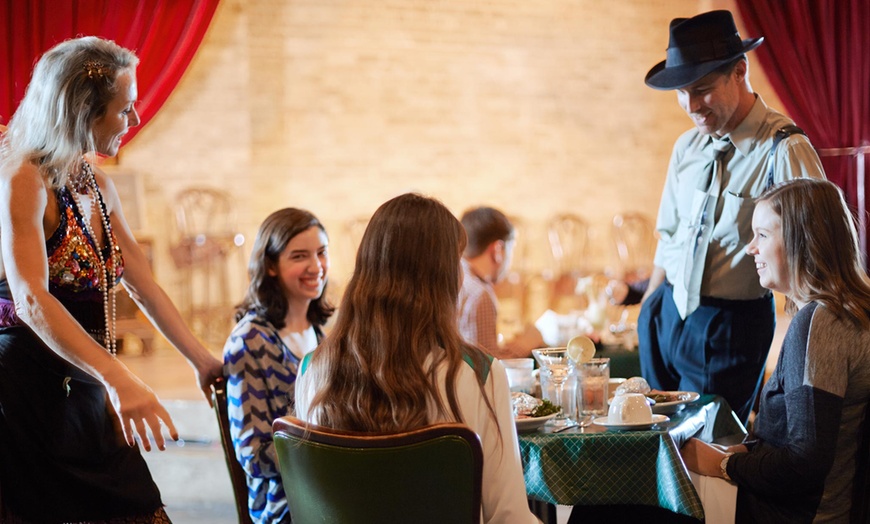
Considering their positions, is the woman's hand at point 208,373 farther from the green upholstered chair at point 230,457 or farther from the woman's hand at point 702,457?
the woman's hand at point 702,457

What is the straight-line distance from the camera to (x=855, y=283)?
6.51 ft

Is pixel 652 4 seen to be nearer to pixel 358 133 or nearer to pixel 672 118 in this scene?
pixel 672 118

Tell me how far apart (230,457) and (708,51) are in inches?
69.5

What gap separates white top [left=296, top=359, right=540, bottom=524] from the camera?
1.62m

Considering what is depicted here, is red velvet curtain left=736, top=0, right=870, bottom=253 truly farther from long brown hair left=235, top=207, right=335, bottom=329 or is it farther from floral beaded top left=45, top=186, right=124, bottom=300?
floral beaded top left=45, top=186, right=124, bottom=300

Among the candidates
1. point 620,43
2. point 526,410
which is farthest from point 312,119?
point 526,410

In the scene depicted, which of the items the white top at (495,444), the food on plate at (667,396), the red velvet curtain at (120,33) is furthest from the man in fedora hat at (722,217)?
the red velvet curtain at (120,33)

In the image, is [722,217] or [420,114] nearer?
[722,217]

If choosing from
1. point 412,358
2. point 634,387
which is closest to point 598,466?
point 634,387

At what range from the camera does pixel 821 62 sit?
659 cm

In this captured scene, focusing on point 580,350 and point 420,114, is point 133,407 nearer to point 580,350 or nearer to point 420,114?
point 580,350

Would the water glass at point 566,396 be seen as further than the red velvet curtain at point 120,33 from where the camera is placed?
No

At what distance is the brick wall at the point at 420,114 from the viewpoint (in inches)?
254

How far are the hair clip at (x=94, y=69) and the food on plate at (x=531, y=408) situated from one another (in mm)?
1114
